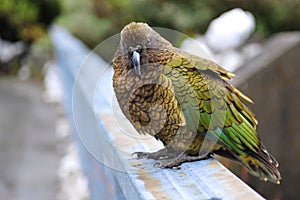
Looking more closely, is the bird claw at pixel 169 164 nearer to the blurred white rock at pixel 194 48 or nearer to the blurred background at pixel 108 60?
the blurred white rock at pixel 194 48

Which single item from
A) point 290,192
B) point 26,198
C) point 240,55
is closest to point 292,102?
point 290,192

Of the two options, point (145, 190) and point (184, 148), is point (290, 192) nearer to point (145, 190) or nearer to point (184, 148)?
point (184, 148)

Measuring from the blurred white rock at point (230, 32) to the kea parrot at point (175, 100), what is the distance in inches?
157

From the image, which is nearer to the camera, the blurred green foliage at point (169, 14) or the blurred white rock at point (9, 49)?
the blurred green foliage at point (169, 14)

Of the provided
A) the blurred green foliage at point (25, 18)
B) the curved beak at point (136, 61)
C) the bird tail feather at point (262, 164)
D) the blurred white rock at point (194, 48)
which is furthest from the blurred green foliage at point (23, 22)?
the curved beak at point (136, 61)

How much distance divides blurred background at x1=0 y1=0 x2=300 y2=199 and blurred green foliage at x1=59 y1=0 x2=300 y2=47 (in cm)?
1

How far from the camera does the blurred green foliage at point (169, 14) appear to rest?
734 centimetres

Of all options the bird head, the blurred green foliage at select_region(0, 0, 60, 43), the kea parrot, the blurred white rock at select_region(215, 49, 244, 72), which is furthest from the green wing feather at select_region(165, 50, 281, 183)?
the blurred green foliage at select_region(0, 0, 60, 43)

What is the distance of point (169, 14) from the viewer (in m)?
7.35

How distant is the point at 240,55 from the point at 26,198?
2.83 meters

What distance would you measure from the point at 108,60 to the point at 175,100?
2.63 meters

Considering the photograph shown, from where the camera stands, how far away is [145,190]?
5.28 ft

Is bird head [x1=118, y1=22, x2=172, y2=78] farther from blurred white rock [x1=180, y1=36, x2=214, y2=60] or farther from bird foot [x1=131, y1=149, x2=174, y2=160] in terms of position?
blurred white rock [x1=180, y1=36, x2=214, y2=60]

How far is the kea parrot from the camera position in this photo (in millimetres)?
1846
